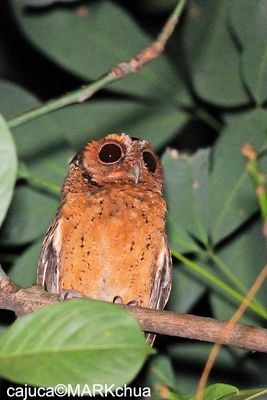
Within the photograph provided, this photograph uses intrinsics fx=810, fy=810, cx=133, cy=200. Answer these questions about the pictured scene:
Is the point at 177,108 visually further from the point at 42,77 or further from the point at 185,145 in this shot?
the point at 42,77

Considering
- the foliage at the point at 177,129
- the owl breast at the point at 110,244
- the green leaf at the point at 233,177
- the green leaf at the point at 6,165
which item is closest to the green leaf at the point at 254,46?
the foliage at the point at 177,129

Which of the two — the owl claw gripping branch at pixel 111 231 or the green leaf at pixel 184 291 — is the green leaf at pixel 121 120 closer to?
the owl claw gripping branch at pixel 111 231

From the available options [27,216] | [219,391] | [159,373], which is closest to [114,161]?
[27,216]

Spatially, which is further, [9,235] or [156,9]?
[156,9]

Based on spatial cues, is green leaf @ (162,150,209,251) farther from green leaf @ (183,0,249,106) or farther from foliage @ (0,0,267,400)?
green leaf @ (183,0,249,106)

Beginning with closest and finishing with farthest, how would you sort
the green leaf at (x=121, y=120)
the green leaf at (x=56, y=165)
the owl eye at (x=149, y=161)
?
the owl eye at (x=149, y=161)
the green leaf at (x=56, y=165)
the green leaf at (x=121, y=120)

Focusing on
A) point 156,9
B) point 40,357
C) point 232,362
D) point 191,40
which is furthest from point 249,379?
point 40,357
